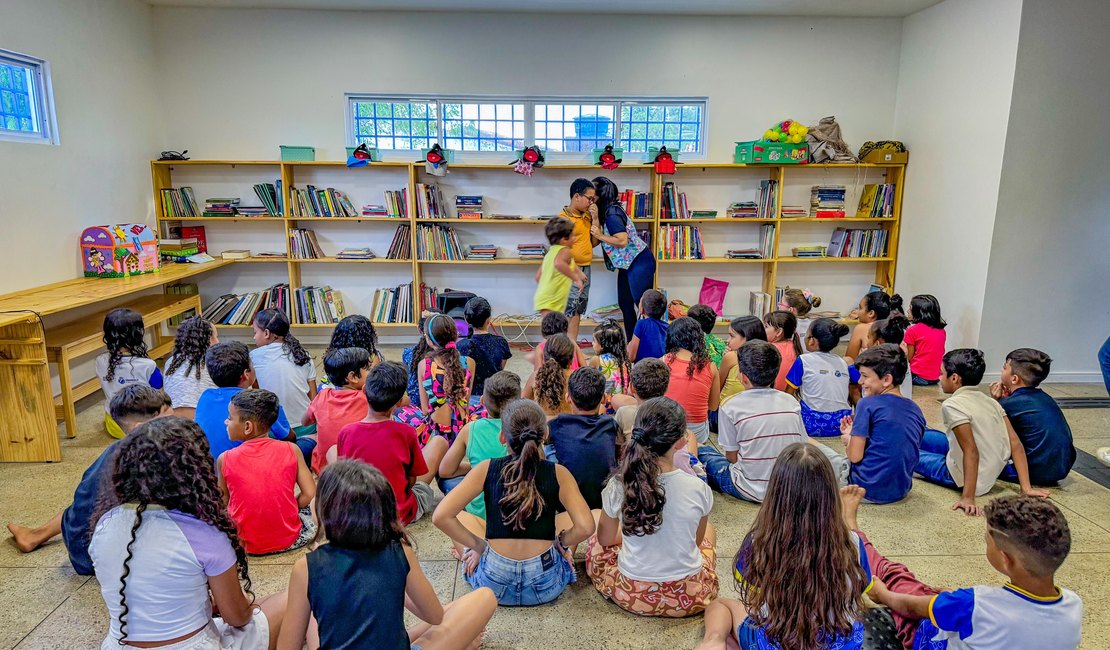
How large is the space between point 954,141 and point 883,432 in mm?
3597

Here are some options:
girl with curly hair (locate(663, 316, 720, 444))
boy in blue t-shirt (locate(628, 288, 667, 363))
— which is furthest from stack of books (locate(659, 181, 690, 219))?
girl with curly hair (locate(663, 316, 720, 444))

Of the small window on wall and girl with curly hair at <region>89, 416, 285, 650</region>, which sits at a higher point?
the small window on wall

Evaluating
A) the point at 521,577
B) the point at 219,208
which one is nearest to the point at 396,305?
the point at 219,208

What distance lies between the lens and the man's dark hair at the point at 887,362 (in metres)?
2.99

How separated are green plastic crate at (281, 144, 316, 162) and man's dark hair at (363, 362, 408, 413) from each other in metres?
4.06

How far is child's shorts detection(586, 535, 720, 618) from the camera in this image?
2250 millimetres

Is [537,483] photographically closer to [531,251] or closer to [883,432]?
[883,432]

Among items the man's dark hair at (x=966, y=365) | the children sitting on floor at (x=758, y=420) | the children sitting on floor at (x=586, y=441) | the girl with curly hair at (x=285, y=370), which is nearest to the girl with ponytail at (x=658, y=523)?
the children sitting on floor at (x=586, y=441)

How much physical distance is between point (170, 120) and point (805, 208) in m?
5.91

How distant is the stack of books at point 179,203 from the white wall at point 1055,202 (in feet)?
21.8

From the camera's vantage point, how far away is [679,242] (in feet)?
20.7

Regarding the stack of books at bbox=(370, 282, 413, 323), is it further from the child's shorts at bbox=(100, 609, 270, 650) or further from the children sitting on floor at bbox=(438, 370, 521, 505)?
the child's shorts at bbox=(100, 609, 270, 650)

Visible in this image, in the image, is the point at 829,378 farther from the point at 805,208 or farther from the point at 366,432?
the point at 805,208

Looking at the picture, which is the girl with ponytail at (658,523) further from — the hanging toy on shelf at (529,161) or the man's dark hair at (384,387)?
the hanging toy on shelf at (529,161)
